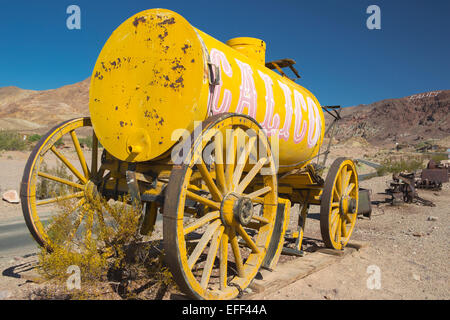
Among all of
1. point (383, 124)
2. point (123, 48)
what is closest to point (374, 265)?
point (123, 48)

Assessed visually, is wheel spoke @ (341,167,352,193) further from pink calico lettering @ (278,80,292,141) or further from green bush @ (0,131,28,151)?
green bush @ (0,131,28,151)

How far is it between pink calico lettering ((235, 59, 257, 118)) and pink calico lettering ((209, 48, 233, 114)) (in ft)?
0.68

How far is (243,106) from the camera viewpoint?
3660 mm

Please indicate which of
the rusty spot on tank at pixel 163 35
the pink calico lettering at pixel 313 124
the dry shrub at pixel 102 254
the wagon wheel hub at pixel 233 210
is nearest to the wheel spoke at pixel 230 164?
the wagon wheel hub at pixel 233 210

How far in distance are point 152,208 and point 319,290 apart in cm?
213

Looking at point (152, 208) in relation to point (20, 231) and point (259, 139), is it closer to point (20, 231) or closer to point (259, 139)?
point (259, 139)

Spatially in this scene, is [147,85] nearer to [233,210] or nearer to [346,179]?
[233,210]

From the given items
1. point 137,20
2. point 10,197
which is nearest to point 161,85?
point 137,20

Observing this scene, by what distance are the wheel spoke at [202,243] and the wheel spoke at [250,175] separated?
45cm

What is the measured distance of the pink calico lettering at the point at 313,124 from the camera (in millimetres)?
5211

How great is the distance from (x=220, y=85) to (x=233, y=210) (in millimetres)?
1165

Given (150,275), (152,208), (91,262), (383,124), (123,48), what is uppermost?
(383,124)

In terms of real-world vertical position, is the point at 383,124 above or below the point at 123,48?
above

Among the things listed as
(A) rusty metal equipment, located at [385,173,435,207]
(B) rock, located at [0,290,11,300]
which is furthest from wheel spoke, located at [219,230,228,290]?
(A) rusty metal equipment, located at [385,173,435,207]
